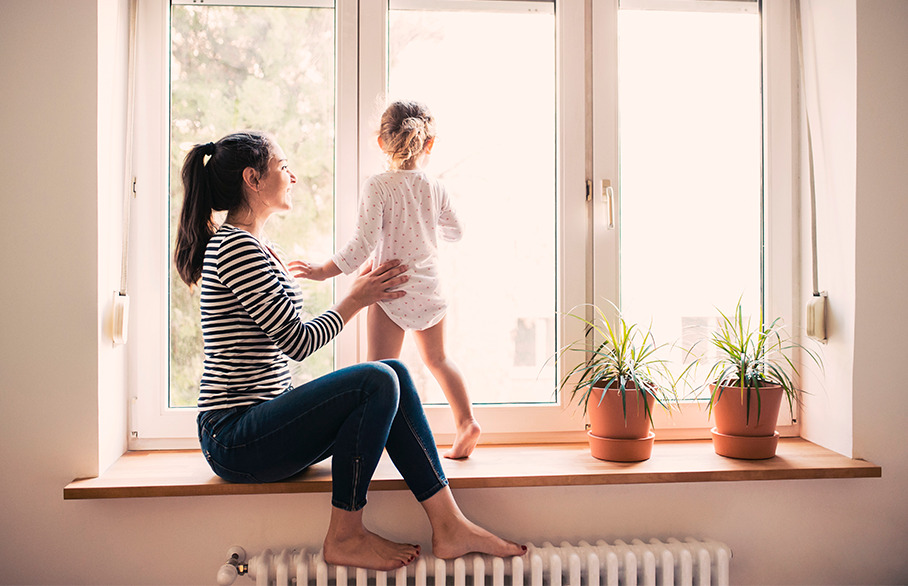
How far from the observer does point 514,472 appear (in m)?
1.54

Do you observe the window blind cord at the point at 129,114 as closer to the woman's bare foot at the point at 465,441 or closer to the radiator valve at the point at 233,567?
the radiator valve at the point at 233,567

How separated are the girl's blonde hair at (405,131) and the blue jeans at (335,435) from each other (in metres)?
0.56

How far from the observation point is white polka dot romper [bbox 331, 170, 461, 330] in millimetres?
1603

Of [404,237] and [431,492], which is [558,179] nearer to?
[404,237]

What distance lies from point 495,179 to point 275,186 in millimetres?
642

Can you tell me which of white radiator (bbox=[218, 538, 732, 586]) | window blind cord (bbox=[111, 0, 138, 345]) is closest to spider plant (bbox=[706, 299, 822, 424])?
white radiator (bbox=[218, 538, 732, 586])

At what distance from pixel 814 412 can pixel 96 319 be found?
196 cm

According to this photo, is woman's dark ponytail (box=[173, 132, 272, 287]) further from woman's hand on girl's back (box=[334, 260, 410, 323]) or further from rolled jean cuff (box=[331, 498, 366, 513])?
rolled jean cuff (box=[331, 498, 366, 513])

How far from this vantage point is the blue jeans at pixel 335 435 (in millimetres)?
1359

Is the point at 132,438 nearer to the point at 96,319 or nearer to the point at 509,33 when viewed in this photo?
the point at 96,319

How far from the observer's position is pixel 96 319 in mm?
1515

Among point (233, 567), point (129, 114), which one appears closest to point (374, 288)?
point (233, 567)

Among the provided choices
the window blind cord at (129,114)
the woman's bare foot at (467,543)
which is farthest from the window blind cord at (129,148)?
the woman's bare foot at (467,543)

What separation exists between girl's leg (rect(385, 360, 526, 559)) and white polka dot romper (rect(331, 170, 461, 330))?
25 cm
